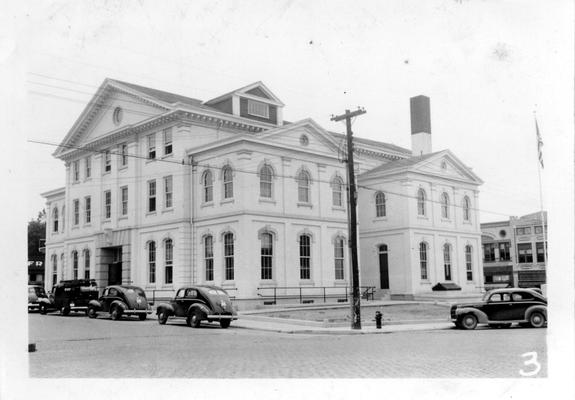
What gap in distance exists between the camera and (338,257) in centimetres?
3512

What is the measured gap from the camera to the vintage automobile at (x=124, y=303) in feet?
88.1

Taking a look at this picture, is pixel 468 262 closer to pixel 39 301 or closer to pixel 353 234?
pixel 353 234

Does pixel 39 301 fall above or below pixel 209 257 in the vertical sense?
below

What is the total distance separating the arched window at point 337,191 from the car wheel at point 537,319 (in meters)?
15.4

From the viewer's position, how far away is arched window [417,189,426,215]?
38.0m

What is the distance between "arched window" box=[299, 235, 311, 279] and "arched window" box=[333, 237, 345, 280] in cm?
192

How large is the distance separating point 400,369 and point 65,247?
3371 centimetres

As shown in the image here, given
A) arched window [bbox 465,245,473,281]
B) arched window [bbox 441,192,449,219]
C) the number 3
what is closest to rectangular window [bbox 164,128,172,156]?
arched window [bbox 441,192,449,219]

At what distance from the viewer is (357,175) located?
38.1 meters

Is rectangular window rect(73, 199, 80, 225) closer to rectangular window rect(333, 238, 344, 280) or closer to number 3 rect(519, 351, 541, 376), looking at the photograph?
rectangular window rect(333, 238, 344, 280)

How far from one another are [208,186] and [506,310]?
16339 millimetres

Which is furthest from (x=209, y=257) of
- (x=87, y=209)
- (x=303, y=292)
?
(x=87, y=209)

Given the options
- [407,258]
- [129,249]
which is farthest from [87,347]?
[407,258]

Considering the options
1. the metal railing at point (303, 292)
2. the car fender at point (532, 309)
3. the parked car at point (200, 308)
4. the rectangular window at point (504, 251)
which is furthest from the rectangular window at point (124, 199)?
the rectangular window at point (504, 251)
